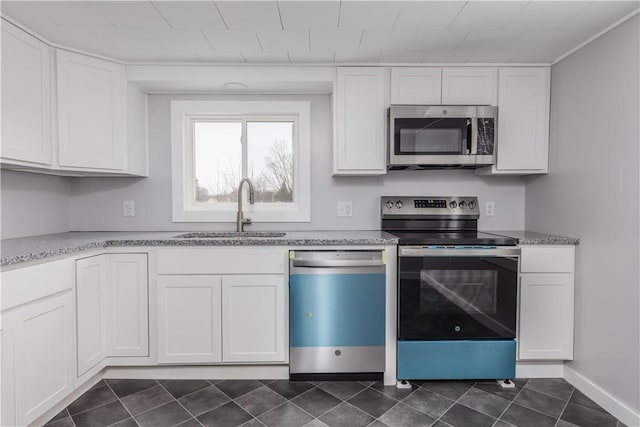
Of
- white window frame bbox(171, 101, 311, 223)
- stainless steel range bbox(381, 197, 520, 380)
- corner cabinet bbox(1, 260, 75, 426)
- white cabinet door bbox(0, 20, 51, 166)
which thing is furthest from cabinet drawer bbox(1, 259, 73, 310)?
stainless steel range bbox(381, 197, 520, 380)

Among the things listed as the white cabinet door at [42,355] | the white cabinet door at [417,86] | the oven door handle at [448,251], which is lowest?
the white cabinet door at [42,355]

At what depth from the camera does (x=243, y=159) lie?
2.80 meters

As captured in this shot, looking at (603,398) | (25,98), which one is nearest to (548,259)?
(603,398)

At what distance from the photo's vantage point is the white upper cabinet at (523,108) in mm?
2432

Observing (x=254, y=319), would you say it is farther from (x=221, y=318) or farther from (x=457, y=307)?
(x=457, y=307)

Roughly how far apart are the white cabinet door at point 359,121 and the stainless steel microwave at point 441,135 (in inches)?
4.5

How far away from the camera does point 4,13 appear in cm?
179

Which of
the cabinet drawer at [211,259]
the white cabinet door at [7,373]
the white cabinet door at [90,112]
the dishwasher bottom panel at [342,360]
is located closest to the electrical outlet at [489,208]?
the dishwasher bottom panel at [342,360]

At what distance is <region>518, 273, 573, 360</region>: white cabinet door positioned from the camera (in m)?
2.19

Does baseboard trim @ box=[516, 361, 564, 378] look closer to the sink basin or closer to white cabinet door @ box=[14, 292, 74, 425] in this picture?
the sink basin

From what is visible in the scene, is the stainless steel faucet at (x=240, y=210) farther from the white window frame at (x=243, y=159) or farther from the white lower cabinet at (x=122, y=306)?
the white lower cabinet at (x=122, y=306)

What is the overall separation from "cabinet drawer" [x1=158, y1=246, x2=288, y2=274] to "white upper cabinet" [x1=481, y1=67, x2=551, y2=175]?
1.81 m

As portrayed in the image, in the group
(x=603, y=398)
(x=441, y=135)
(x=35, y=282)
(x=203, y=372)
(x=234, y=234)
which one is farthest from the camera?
(x=234, y=234)

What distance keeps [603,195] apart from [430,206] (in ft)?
3.39
